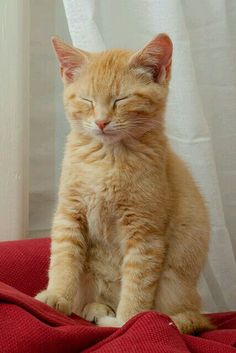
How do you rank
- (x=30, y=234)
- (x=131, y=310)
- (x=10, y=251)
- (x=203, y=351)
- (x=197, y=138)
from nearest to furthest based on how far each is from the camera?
(x=203, y=351), (x=131, y=310), (x=10, y=251), (x=197, y=138), (x=30, y=234)

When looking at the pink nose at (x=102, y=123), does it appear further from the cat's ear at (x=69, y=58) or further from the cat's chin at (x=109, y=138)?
the cat's ear at (x=69, y=58)

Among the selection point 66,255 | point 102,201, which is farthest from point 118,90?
point 66,255

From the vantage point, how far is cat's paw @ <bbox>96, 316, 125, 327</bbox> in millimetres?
1022

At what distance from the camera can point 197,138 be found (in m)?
1.40

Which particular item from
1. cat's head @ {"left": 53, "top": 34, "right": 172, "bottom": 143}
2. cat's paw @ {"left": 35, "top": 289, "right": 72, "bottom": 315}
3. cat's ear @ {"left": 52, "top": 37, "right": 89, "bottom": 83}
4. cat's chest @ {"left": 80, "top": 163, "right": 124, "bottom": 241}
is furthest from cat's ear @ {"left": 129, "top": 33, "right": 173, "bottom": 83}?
cat's paw @ {"left": 35, "top": 289, "right": 72, "bottom": 315}

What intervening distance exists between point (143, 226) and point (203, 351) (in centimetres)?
28

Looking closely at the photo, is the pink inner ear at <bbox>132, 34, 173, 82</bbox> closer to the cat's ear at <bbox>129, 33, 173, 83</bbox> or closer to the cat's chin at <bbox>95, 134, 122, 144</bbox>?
the cat's ear at <bbox>129, 33, 173, 83</bbox>

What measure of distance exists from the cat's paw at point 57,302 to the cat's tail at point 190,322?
0.23 meters

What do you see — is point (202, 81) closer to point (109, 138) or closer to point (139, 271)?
point (109, 138)

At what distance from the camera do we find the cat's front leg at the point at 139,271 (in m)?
1.03

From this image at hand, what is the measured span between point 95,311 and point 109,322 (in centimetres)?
7

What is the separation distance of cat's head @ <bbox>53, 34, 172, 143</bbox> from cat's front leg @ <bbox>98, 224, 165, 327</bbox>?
0.73 ft

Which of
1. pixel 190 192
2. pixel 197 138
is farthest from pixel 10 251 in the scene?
pixel 197 138

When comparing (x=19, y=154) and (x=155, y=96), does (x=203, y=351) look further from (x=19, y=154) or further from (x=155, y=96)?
(x=19, y=154)
